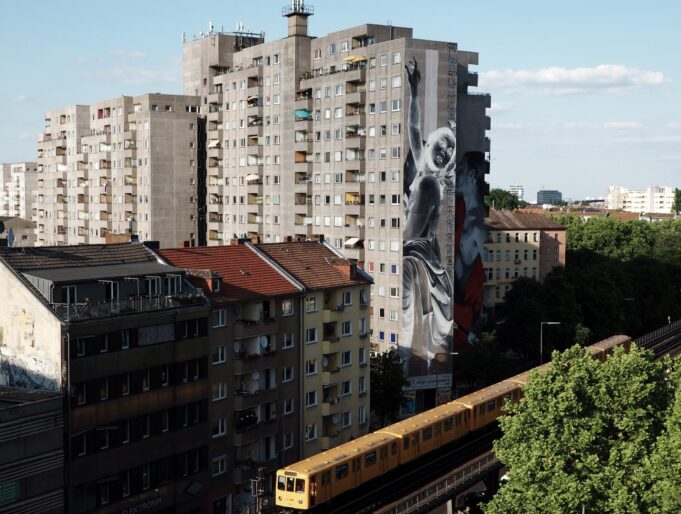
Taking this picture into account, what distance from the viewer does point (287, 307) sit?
6506 centimetres

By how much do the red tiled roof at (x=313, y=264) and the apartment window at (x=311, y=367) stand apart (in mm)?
5659

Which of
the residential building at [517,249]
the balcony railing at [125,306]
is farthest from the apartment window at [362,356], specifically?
the residential building at [517,249]

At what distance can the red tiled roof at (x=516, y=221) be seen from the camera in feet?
465

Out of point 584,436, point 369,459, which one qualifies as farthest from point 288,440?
point 584,436

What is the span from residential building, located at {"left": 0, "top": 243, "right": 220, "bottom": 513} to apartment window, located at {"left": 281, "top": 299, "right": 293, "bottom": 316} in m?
8.58

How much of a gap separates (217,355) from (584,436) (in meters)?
24.4

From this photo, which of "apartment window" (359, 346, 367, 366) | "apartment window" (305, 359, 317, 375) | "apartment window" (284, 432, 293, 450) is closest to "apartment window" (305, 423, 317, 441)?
"apartment window" (284, 432, 293, 450)

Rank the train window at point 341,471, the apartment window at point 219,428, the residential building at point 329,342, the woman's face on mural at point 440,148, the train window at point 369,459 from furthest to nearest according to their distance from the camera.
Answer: the woman's face on mural at point 440,148 < the residential building at point 329,342 < the apartment window at point 219,428 < the train window at point 369,459 < the train window at point 341,471

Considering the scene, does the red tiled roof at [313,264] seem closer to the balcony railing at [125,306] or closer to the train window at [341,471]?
the balcony railing at [125,306]

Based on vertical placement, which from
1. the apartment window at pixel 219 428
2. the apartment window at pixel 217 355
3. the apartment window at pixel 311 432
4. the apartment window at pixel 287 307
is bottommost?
the apartment window at pixel 311 432

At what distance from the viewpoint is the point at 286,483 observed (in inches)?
1994

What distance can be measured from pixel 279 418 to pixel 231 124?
65.6m

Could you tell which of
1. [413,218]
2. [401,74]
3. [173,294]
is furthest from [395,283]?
[173,294]

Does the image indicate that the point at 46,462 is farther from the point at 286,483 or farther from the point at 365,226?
the point at 365,226
